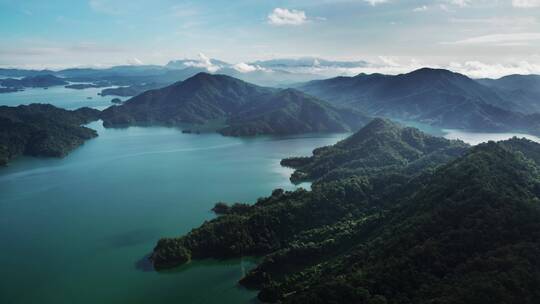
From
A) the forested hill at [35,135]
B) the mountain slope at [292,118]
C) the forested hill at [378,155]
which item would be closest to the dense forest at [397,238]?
the forested hill at [378,155]

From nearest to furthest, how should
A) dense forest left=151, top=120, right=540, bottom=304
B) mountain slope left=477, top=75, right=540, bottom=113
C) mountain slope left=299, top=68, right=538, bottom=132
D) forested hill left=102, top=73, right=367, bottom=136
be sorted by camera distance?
1. dense forest left=151, top=120, right=540, bottom=304
2. forested hill left=102, top=73, right=367, bottom=136
3. mountain slope left=299, top=68, right=538, bottom=132
4. mountain slope left=477, top=75, right=540, bottom=113

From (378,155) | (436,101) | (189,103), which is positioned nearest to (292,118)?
(189,103)

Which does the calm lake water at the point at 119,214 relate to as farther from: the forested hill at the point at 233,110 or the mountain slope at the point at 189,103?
the mountain slope at the point at 189,103

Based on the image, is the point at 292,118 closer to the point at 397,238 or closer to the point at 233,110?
the point at 233,110

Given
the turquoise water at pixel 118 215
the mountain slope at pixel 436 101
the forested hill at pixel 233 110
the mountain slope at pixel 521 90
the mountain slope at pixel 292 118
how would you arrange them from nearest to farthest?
the turquoise water at pixel 118 215 < the mountain slope at pixel 292 118 < the forested hill at pixel 233 110 < the mountain slope at pixel 436 101 < the mountain slope at pixel 521 90

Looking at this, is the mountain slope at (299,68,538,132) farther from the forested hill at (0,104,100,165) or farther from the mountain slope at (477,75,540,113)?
the forested hill at (0,104,100,165)

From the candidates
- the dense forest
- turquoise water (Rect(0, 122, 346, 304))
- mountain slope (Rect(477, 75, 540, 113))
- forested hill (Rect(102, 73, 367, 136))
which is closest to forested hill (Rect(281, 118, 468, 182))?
turquoise water (Rect(0, 122, 346, 304))
